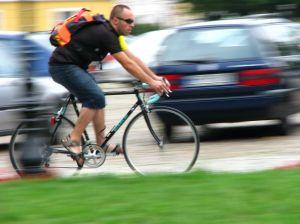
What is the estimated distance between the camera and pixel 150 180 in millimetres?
7379

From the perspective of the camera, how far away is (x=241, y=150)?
35.7 feet

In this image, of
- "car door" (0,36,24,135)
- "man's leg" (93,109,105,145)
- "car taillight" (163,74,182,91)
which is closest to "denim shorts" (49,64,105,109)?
"man's leg" (93,109,105,145)

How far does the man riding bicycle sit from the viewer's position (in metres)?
8.27

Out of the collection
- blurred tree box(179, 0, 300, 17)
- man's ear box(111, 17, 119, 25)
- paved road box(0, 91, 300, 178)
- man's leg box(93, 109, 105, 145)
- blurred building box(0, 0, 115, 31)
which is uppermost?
man's ear box(111, 17, 119, 25)

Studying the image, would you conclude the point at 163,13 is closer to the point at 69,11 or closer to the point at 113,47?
the point at 69,11

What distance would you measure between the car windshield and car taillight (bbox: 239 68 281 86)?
0.24m

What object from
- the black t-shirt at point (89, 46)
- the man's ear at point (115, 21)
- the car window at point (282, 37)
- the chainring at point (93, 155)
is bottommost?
the car window at point (282, 37)

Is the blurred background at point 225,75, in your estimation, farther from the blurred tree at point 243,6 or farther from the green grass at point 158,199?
the blurred tree at point 243,6

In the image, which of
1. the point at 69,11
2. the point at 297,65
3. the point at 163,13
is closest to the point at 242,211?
the point at 297,65

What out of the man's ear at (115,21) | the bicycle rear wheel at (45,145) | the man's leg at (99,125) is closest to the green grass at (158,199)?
the bicycle rear wheel at (45,145)

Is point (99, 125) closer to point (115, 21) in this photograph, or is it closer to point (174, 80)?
point (115, 21)

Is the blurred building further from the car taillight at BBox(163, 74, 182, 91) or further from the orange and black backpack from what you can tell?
the orange and black backpack

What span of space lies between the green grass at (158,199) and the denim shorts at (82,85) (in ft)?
3.56

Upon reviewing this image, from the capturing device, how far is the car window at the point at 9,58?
11914 millimetres
